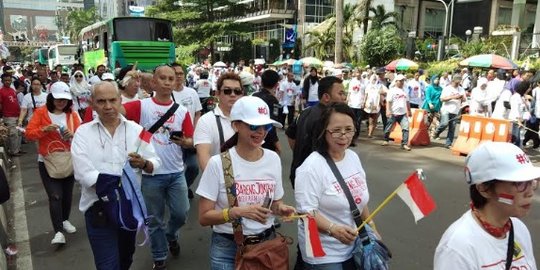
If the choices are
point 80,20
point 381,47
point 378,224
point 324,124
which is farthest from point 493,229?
point 80,20

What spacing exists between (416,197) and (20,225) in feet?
17.1

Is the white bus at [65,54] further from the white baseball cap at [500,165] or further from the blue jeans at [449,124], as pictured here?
the white baseball cap at [500,165]

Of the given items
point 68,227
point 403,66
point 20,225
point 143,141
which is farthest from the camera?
point 403,66

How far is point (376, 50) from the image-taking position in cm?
2938

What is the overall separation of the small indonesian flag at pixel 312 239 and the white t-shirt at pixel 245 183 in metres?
0.25

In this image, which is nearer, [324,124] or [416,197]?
[416,197]

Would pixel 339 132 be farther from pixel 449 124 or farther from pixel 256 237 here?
pixel 449 124

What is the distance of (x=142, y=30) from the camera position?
21312 mm

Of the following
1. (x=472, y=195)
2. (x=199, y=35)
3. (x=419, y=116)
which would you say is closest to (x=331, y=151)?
(x=472, y=195)

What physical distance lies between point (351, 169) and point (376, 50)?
91.5 ft

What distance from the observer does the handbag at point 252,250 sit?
8.41ft

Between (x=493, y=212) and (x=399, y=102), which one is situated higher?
(x=493, y=212)

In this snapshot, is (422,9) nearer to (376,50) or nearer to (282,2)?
(282,2)

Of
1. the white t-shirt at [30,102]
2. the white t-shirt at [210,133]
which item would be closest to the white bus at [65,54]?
the white t-shirt at [30,102]
